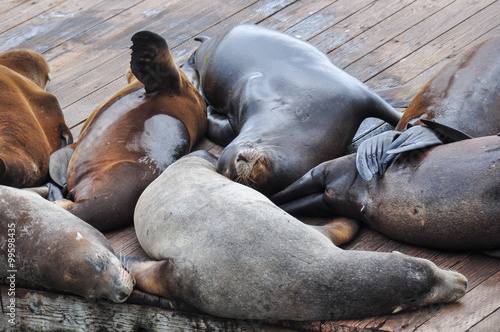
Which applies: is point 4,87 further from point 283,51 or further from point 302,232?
point 302,232

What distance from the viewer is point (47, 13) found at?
6.82 m

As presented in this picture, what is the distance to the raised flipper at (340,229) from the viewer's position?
336cm

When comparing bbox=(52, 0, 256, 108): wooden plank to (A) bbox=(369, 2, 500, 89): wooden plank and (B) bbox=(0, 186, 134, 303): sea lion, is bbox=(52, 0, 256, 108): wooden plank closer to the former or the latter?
(A) bbox=(369, 2, 500, 89): wooden plank

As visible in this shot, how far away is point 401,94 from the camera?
4562 millimetres

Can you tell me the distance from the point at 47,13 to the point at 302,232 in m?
4.59

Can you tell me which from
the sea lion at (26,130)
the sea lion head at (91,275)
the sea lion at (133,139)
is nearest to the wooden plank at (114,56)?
the sea lion at (26,130)

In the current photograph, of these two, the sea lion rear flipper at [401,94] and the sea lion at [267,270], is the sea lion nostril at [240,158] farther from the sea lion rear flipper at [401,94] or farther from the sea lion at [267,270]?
the sea lion rear flipper at [401,94]

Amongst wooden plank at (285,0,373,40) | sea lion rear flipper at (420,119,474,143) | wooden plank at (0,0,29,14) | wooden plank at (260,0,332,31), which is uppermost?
sea lion rear flipper at (420,119,474,143)

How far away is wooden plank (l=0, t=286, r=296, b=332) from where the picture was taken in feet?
10.5

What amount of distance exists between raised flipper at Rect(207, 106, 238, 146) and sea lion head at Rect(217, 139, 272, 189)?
2.50 feet

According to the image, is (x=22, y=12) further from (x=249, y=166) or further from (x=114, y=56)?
(x=249, y=166)

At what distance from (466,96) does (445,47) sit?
60.9 inches

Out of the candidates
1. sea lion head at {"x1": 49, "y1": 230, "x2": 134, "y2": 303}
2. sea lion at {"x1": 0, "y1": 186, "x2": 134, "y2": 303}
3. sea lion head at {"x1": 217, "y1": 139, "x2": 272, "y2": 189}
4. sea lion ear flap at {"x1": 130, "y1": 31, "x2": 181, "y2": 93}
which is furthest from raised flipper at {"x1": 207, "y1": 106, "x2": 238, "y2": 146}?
sea lion head at {"x1": 49, "y1": 230, "x2": 134, "y2": 303}

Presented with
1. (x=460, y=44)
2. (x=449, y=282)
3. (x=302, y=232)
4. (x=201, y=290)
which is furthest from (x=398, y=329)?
(x=460, y=44)
